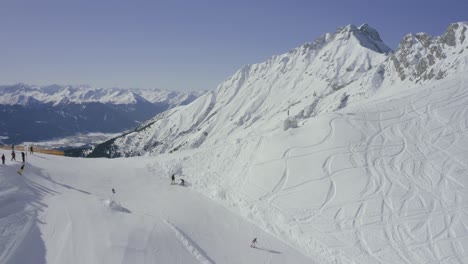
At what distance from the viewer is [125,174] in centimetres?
4628

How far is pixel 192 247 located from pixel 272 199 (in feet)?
44.9

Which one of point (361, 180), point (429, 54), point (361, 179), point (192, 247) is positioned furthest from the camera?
point (429, 54)

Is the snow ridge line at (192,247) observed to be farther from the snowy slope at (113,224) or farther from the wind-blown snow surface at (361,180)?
the wind-blown snow surface at (361,180)

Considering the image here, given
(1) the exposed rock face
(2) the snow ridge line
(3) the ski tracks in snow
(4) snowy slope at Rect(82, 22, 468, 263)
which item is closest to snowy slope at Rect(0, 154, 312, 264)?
(2) the snow ridge line

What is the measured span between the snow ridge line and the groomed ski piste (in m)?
0.14

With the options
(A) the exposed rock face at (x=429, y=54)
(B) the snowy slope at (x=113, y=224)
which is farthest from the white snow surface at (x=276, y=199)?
(A) the exposed rock face at (x=429, y=54)

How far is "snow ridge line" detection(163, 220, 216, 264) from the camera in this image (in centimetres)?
2889

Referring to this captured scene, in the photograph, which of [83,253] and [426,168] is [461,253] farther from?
[83,253]

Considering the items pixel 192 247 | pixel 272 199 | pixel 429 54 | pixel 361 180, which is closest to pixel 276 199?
pixel 272 199

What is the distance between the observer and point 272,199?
1620 inches

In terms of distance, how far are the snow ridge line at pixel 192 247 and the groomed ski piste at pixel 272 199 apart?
0.45 ft

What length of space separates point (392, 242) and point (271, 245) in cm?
1095

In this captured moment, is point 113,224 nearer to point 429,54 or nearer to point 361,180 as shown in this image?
point 361,180

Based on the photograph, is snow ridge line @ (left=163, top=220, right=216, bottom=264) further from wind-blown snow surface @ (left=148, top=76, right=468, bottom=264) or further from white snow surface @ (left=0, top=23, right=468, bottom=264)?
wind-blown snow surface @ (left=148, top=76, right=468, bottom=264)
